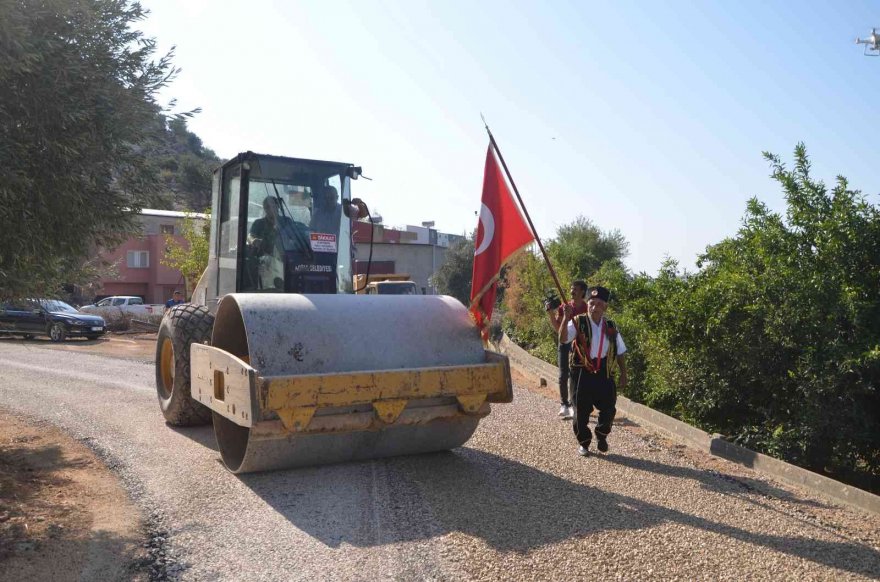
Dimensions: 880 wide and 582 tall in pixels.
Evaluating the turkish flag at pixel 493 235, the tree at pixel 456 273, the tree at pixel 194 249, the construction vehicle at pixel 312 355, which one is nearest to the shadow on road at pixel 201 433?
the construction vehicle at pixel 312 355

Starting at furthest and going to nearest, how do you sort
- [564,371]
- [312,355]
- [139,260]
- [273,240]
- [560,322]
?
[139,260]
[564,371]
[560,322]
[273,240]
[312,355]

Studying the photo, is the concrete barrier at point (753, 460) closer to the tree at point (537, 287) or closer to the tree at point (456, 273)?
the tree at point (537, 287)

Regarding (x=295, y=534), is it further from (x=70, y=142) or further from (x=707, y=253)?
(x=707, y=253)

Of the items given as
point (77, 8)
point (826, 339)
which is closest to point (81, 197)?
point (77, 8)

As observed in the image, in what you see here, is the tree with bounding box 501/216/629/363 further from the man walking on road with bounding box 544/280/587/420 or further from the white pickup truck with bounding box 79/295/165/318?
the white pickup truck with bounding box 79/295/165/318

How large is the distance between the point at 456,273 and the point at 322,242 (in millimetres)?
32438

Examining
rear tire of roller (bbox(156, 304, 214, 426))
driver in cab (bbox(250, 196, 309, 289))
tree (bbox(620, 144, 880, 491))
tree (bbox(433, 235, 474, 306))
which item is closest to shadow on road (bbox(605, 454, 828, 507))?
tree (bbox(620, 144, 880, 491))

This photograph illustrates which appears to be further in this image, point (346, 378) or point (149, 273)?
point (149, 273)

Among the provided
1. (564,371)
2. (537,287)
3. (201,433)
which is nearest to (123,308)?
(537,287)

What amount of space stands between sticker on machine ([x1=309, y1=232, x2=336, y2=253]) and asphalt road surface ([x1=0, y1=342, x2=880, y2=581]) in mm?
2296

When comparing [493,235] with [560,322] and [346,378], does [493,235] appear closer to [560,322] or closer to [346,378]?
[560,322]

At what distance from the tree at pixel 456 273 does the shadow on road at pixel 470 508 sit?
1302 inches

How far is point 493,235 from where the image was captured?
7.53m

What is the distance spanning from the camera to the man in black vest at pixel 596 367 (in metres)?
7.66
